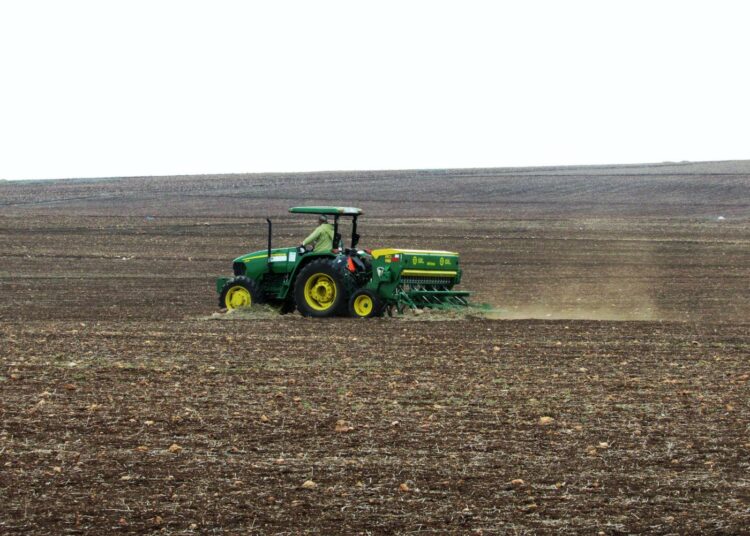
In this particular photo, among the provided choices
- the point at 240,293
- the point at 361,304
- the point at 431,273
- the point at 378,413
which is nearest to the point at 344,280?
the point at 361,304

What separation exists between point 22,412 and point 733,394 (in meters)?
6.81

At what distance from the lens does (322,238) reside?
19.6m

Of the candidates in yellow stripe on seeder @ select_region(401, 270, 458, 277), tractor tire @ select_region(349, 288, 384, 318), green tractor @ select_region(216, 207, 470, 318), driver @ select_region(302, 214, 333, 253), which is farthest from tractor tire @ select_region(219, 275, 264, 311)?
yellow stripe on seeder @ select_region(401, 270, 458, 277)

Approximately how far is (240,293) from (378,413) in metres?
10.0

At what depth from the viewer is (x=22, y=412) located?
Answer: 10.7 meters

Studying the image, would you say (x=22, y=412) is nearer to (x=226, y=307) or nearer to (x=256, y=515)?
(x=256, y=515)

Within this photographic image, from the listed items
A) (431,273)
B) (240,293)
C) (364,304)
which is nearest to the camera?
(364,304)

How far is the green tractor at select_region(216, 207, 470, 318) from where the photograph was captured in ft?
→ 62.9

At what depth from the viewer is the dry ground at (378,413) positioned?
7.73 meters

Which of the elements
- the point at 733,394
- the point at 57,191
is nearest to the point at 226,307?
the point at 733,394

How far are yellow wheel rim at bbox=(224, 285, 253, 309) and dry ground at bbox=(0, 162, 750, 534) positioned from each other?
765 mm

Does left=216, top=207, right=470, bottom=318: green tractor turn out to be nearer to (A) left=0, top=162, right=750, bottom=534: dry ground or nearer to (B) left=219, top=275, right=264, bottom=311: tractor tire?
(B) left=219, top=275, right=264, bottom=311: tractor tire

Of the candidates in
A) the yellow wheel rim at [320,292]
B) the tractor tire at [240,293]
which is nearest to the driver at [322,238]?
the yellow wheel rim at [320,292]

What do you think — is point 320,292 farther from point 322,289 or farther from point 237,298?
point 237,298
